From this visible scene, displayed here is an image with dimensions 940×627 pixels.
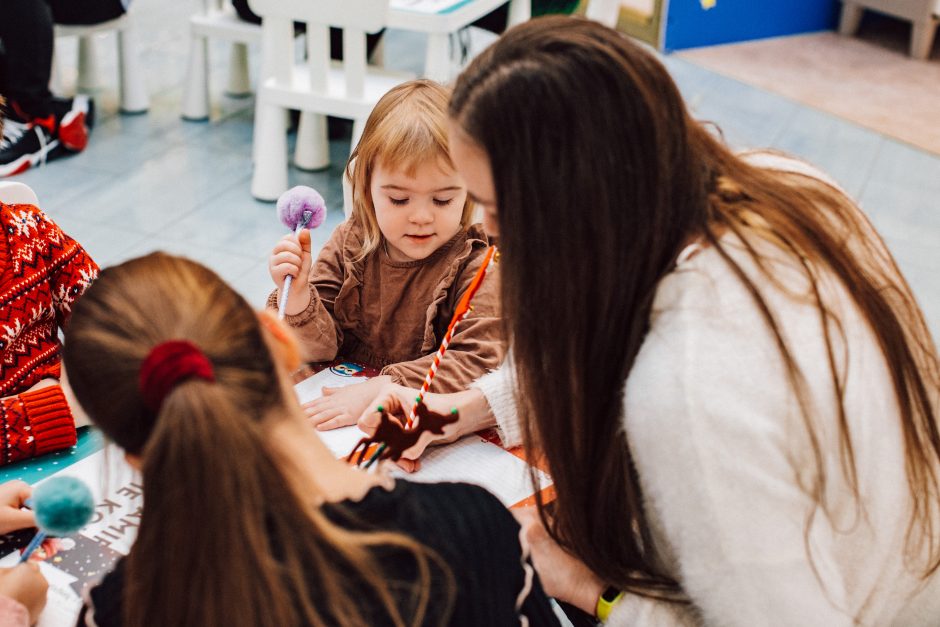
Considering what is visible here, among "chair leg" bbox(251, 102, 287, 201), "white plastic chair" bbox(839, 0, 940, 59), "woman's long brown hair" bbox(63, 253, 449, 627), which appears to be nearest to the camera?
"woman's long brown hair" bbox(63, 253, 449, 627)

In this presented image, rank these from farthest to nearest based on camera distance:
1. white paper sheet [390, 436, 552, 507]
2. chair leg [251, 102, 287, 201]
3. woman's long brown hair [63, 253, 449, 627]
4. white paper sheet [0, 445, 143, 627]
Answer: chair leg [251, 102, 287, 201]
white paper sheet [390, 436, 552, 507]
white paper sheet [0, 445, 143, 627]
woman's long brown hair [63, 253, 449, 627]

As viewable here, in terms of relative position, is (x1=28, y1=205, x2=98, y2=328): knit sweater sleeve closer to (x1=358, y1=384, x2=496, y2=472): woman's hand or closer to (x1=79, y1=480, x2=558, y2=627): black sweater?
(x1=358, y1=384, x2=496, y2=472): woman's hand

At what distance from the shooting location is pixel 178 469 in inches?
23.1

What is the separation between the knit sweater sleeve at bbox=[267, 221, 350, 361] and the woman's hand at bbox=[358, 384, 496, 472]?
0.41ft

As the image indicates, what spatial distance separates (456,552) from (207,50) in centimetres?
278

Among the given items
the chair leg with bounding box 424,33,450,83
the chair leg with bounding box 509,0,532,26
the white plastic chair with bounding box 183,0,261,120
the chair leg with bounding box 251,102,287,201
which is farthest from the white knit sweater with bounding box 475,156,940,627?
the white plastic chair with bounding box 183,0,261,120

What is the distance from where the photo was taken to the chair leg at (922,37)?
3867mm

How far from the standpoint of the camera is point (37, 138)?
2.84 m

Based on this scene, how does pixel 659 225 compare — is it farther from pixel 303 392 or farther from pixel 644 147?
pixel 303 392

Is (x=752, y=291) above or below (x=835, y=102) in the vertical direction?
above

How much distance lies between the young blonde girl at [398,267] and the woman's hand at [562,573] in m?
0.28

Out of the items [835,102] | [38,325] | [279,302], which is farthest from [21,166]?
[835,102]

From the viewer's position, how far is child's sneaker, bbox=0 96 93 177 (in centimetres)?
278

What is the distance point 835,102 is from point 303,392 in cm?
292
